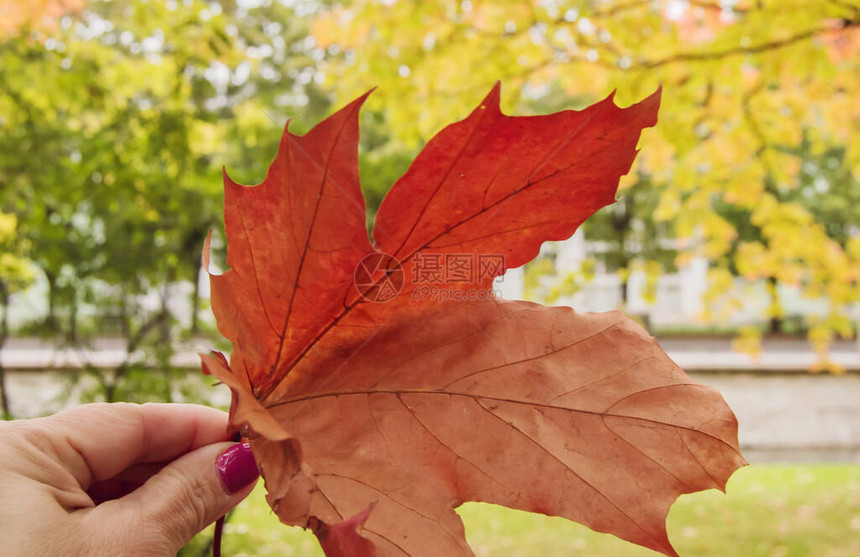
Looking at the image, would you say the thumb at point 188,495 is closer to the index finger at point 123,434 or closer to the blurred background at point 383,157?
the index finger at point 123,434

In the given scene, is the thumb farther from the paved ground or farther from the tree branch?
the paved ground

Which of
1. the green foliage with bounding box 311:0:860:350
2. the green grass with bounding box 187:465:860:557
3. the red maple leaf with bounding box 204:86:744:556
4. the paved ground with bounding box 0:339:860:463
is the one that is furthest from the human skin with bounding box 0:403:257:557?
the paved ground with bounding box 0:339:860:463

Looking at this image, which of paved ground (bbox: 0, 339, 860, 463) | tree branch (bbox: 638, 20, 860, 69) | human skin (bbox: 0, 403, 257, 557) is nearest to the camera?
human skin (bbox: 0, 403, 257, 557)

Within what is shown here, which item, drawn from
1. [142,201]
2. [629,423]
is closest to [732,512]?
[142,201]

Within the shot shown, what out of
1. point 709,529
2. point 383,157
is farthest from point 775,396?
point 383,157

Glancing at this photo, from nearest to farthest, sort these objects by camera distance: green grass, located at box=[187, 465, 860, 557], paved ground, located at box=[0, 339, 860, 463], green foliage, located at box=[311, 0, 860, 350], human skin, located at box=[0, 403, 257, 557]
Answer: human skin, located at box=[0, 403, 257, 557] → green foliage, located at box=[311, 0, 860, 350] → green grass, located at box=[187, 465, 860, 557] → paved ground, located at box=[0, 339, 860, 463]

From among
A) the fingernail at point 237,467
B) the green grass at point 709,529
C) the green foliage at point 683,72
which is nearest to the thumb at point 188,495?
the fingernail at point 237,467
